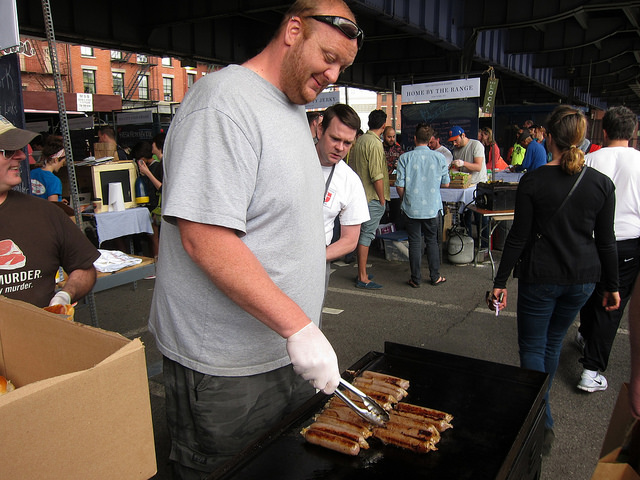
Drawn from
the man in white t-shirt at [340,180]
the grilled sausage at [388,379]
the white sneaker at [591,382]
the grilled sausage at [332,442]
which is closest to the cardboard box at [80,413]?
the grilled sausage at [332,442]

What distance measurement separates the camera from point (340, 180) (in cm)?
340

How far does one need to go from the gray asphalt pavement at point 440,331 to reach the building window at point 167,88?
42.1m

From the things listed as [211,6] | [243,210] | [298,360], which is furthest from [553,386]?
[211,6]

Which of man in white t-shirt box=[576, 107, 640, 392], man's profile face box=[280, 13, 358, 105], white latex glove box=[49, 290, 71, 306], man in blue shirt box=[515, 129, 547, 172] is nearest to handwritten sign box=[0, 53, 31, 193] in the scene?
white latex glove box=[49, 290, 71, 306]

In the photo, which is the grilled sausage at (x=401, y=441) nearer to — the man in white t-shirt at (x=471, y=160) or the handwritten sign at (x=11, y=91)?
the handwritten sign at (x=11, y=91)

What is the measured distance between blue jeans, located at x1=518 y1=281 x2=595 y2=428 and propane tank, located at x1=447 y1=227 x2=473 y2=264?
471 cm

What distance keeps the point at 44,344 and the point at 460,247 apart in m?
7.12

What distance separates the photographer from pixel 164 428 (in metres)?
3.60

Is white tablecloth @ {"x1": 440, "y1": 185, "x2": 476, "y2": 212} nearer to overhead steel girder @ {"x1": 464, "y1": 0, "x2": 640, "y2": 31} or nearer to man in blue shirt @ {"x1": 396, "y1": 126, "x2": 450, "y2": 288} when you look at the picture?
man in blue shirt @ {"x1": 396, "y1": 126, "x2": 450, "y2": 288}

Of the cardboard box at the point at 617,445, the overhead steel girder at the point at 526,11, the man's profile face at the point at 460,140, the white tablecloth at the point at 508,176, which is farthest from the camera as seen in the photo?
the overhead steel girder at the point at 526,11

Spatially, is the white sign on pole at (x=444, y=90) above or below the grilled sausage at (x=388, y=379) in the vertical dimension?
above

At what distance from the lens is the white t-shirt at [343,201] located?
3.33m

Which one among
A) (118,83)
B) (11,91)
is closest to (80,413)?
(11,91)

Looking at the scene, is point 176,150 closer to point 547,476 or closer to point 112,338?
point 112,338
